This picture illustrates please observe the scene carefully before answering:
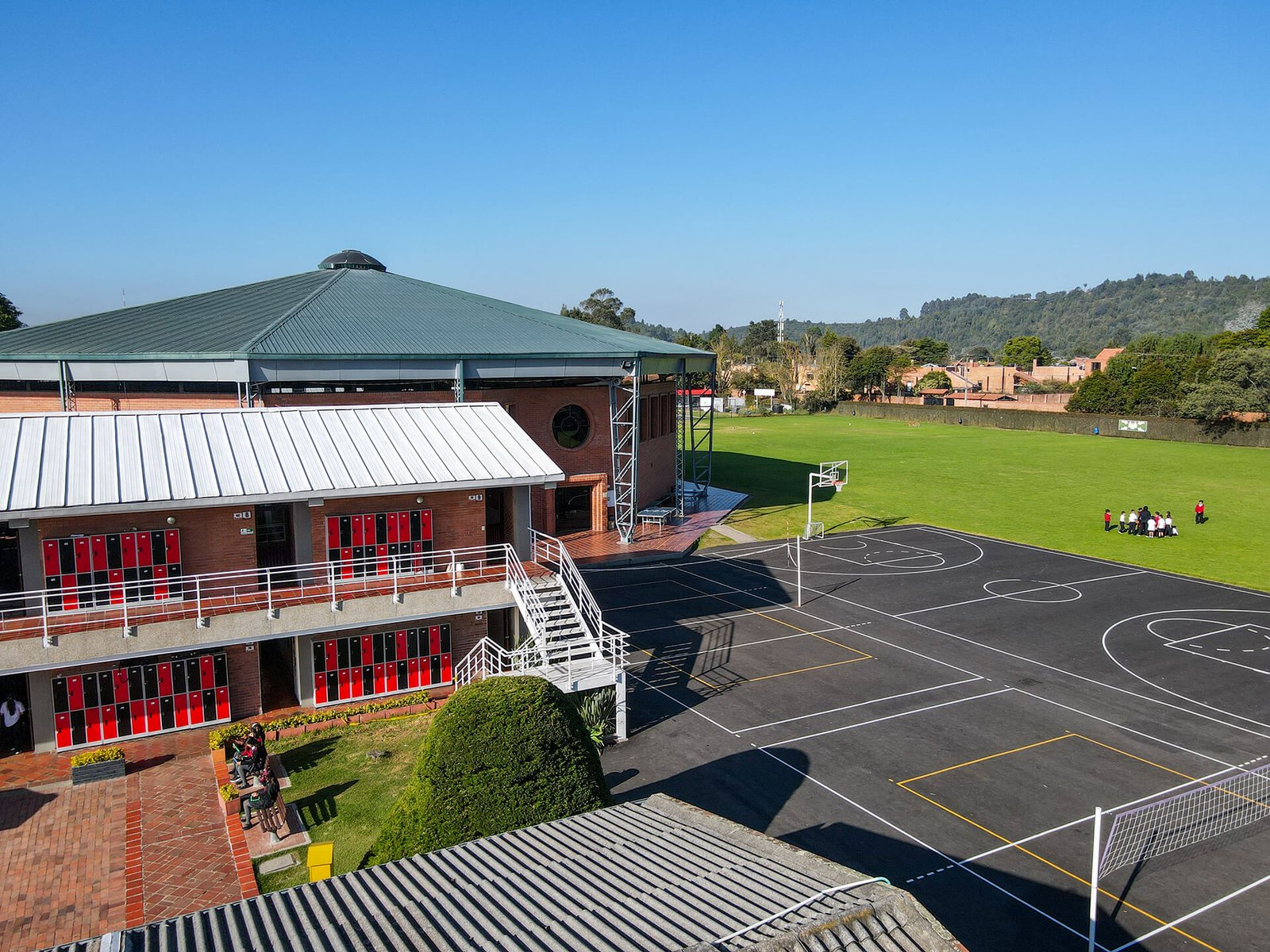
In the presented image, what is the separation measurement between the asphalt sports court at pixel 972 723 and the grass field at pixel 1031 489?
646 cm

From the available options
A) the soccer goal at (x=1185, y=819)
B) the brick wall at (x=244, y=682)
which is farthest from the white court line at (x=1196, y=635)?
the brick wall at (x=244, y=682)

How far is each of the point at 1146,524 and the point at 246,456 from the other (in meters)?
43.2

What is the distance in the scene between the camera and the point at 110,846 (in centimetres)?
1650

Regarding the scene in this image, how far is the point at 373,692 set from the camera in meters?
23.6

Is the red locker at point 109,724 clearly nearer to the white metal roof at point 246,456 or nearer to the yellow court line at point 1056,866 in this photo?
the white metal roof at point 246,456

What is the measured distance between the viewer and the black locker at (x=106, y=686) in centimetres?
2070

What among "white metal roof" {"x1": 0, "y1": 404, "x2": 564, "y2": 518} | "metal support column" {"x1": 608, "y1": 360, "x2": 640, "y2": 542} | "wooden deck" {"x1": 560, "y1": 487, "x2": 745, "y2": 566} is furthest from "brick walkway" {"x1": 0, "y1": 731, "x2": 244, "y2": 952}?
"metal support column" {"x1": 608, "y1": 360, "x2": 640, "y2": 542}

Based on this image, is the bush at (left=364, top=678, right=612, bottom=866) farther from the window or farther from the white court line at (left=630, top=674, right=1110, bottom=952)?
the window

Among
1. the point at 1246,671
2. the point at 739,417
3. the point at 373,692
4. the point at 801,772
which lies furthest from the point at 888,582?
the point at 739,417

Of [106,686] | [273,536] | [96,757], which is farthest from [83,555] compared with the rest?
[273,536]

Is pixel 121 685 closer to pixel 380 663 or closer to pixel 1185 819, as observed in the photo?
pixel 380 663

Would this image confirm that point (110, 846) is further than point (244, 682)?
No

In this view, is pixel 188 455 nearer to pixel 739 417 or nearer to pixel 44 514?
pixel 44 514

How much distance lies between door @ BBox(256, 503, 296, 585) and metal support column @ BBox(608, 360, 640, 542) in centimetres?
1671
